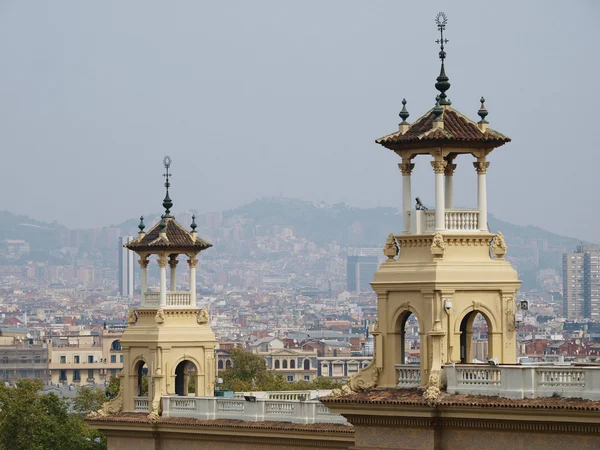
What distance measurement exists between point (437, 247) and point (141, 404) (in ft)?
67.7

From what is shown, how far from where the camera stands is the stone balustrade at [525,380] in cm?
3822

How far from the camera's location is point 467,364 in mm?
41188

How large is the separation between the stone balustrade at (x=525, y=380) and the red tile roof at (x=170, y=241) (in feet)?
73.4

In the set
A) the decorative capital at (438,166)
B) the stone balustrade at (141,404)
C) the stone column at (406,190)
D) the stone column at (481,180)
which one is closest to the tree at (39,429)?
the stone balustrade at (141,404)

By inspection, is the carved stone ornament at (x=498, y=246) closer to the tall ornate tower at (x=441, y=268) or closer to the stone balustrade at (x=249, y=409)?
the tall ornate tower at (x=441, y=268)

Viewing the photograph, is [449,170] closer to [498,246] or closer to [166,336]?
[498,246]

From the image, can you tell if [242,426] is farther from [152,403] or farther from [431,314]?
[431,314]

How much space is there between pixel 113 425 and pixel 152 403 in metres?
1.66

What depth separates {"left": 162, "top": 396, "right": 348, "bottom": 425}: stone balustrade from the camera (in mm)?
53156

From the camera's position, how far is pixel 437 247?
42406 millimetres

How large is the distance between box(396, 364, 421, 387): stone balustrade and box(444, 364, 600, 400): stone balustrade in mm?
1016

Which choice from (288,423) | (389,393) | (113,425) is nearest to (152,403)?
(113,425)

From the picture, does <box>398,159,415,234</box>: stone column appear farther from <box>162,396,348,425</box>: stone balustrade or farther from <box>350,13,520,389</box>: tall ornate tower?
<box>162,396,348,425</box>: stone balustrade

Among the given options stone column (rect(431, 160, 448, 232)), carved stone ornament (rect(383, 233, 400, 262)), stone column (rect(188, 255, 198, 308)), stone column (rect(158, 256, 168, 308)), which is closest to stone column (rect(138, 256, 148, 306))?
stone column (rect(158, 256, 168, 308))
